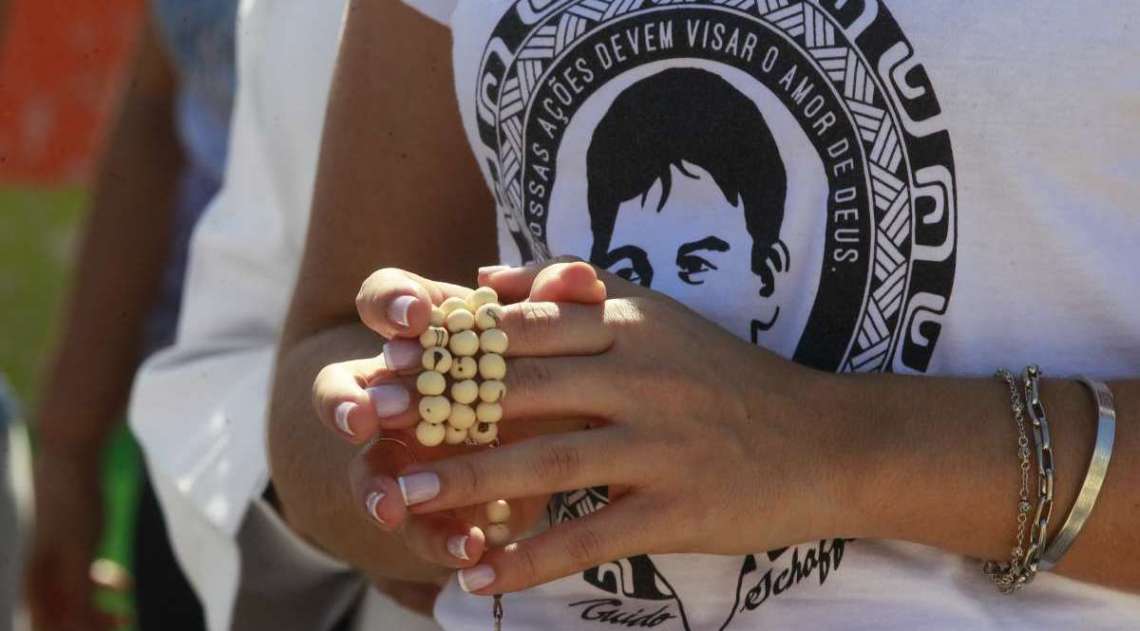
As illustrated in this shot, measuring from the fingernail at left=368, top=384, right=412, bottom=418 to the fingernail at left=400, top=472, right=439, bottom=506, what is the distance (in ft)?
0.15

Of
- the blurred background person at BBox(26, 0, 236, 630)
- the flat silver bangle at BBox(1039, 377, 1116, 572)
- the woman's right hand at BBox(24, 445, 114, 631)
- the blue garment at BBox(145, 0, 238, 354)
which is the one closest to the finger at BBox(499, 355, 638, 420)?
the flat silver bangle at BBox(1039, 377, 1116, 572)

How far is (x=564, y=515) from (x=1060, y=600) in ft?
1.32

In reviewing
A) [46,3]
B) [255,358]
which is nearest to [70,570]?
[255,358]

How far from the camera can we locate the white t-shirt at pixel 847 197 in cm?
113

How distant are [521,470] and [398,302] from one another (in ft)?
0.45

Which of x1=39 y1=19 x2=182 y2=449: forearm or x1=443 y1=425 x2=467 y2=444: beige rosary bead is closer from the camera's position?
x1=443 y1=425 x2=467 y2=444: beige rosary bead

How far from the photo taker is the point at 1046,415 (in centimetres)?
111

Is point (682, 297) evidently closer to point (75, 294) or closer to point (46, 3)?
point (75, 294)

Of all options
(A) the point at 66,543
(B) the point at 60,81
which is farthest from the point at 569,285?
(B) the point at 60,81

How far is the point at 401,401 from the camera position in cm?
101

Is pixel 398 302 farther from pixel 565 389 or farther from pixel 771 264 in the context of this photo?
pixel 771 264

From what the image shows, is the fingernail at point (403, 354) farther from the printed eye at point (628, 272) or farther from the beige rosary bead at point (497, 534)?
the printed eye at point (628, 272)

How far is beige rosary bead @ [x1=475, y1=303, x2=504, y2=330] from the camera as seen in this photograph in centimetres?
101

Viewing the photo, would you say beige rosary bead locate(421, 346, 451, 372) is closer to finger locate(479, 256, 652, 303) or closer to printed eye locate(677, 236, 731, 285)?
finger locate(479, 256, 652, 303)
